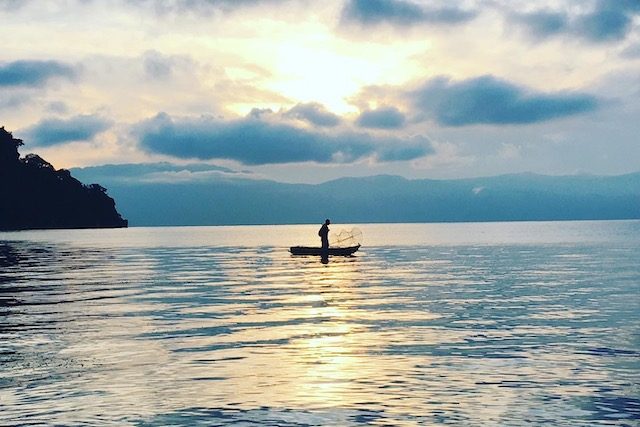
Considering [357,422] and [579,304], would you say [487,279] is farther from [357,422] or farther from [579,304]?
[357,422]

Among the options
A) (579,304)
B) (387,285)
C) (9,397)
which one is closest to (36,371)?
(9,397)

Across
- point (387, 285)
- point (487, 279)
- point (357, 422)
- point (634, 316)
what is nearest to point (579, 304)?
point (634, 316)

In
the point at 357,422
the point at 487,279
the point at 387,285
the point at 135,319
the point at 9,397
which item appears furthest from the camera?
the point at 487,279

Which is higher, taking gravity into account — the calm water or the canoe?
the canoe

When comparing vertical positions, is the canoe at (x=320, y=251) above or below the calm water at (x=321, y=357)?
above

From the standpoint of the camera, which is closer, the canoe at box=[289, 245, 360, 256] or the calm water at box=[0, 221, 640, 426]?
the calm water at box=[0, 221, 640, 426]

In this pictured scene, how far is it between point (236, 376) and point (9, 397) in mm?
5619

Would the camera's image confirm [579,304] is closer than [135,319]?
No

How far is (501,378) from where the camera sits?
21.1 m

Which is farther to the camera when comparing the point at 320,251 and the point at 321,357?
the point at 320,251

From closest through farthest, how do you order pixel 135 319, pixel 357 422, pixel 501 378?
pixel 357 422, pixel 501 378, pixel 135 319

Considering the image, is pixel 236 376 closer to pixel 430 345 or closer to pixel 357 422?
pixel 357 422

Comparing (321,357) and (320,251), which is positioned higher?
(320,251)

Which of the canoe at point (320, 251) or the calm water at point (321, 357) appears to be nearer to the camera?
the calm water at point (321, 357)
